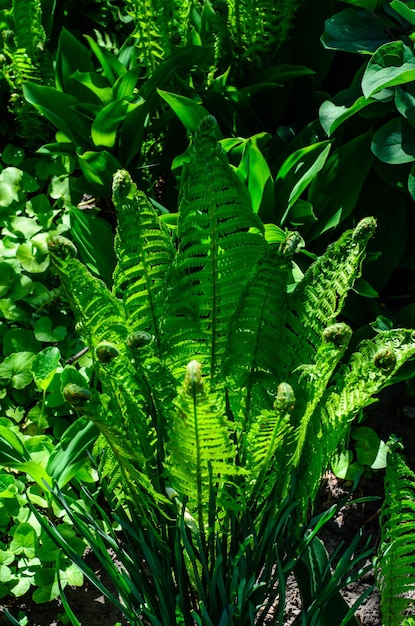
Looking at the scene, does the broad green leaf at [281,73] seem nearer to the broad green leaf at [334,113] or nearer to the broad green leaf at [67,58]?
the broad green leaf at [334,113]

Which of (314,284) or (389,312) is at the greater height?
(314,284)

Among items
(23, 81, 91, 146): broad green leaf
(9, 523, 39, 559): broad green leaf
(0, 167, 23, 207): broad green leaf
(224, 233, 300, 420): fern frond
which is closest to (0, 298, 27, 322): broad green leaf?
(0, 167, 23, 207): broad green leaf

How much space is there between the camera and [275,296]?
3.76 feet

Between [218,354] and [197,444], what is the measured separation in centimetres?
26

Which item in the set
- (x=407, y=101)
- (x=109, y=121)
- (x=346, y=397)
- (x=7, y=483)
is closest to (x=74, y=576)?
(x=7, y=483)

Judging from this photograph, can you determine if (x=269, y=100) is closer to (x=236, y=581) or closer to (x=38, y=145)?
(x=38, y=145)

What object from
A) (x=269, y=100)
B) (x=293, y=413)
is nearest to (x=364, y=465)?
(x=293, y=413)

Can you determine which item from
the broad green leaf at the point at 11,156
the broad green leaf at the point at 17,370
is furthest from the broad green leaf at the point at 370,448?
the broad green leaf at the point at 11,156

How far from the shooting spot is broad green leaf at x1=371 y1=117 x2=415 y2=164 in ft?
5.17

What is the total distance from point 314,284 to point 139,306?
29 cm

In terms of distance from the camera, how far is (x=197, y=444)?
3.28 ft

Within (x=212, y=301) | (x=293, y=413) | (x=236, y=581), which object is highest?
(x=212, y=301)

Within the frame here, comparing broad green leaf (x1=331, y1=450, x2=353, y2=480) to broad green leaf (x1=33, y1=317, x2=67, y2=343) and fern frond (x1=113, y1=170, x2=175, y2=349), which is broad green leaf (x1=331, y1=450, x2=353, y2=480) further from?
broad green leaf (x1=33, y1=317, x2=67, y2=343)

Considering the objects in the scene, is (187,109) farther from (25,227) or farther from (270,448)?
(270,448)
